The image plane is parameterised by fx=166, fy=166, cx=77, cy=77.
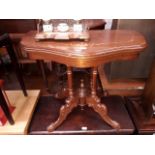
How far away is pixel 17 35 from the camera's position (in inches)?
61.3

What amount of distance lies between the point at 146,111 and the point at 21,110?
1066 millimetres

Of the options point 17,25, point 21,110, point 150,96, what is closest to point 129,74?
point 150,96

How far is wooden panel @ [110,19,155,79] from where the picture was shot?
4.46 ft

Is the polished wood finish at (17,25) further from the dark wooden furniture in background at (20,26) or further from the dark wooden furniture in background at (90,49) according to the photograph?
the dark wooden furniture in background at (90,49)

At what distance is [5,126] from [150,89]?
3.91 ft

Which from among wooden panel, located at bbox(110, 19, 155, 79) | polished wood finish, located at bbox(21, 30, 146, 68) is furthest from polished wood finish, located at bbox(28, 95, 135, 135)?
polished wood finish, located at bbox(21, 30, 146, 68)

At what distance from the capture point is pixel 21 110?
4.72ft

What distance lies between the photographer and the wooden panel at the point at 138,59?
53.6 inches

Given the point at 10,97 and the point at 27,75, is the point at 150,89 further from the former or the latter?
the point at 27,75

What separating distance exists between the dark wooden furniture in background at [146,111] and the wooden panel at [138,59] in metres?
0.23

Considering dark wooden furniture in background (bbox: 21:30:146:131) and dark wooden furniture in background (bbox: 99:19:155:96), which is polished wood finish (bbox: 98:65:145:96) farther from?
dark wooden furniture in background (bbox: 21:30:146:131)

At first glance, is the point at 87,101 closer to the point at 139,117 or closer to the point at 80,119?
the point at 80,119

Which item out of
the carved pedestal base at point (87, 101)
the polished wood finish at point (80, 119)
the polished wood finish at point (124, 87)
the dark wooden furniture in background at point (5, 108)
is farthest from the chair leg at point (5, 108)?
the polished wood finish at point (124, 87)
